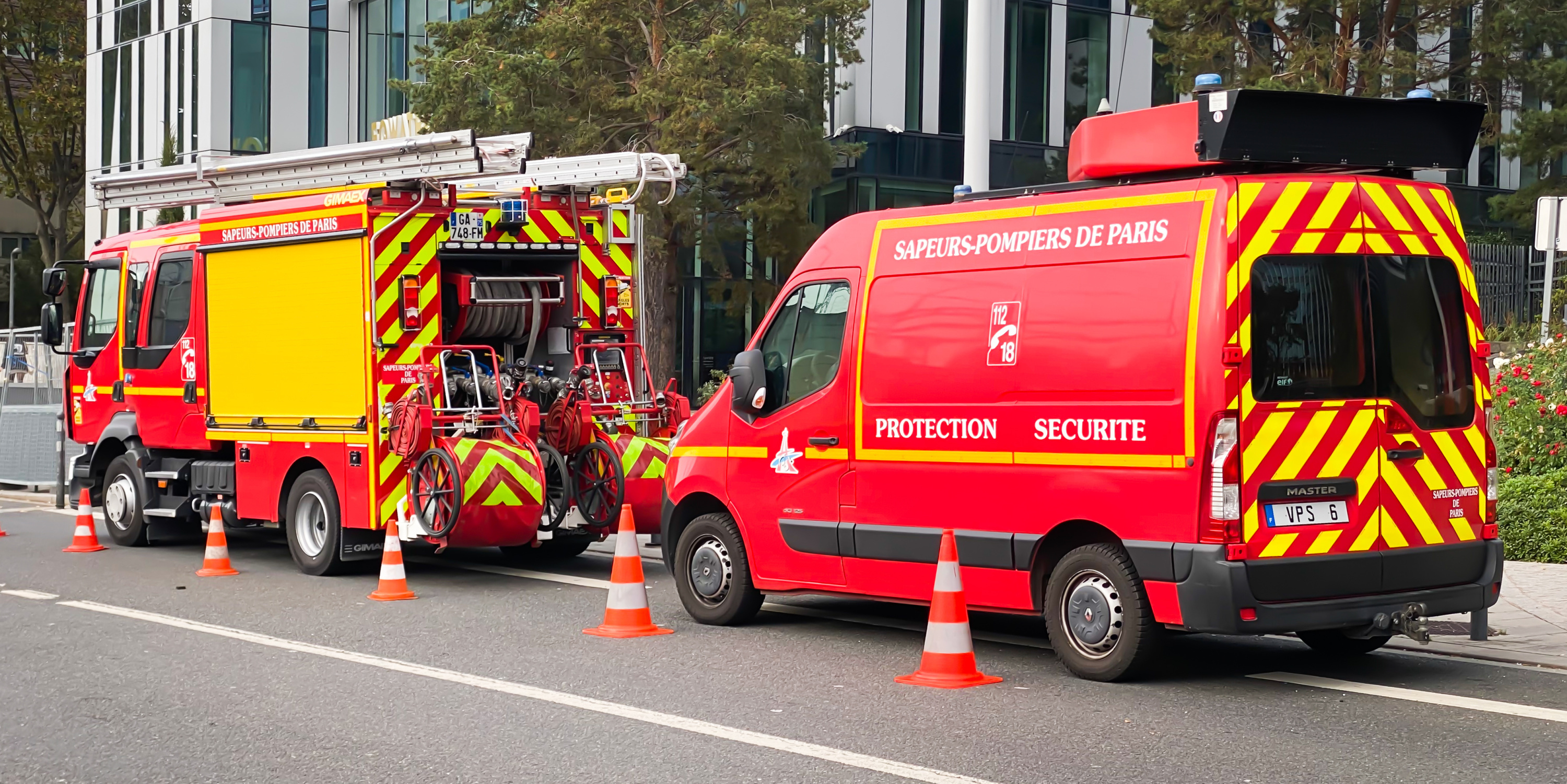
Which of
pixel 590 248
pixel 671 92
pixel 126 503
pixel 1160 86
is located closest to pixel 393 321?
pixel 590 248

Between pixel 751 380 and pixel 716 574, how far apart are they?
4.09 ft

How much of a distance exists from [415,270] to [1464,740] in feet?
26.6

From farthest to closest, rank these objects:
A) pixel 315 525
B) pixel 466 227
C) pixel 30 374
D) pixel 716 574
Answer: pixel 30 374
pixel 315 525
pixel 466 227
pixel 716 574

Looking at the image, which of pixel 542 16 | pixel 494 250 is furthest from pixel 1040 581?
pixel 542 16

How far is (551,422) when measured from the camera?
42.1ft

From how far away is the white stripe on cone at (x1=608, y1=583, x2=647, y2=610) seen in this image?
985cm

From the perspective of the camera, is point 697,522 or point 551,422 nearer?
point 697,522

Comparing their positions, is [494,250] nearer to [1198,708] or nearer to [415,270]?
[415,270]

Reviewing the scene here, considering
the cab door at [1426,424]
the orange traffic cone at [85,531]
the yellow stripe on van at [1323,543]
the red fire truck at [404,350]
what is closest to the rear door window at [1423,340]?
the cab door at [1426,424]

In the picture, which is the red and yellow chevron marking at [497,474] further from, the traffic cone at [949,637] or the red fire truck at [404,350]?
the traffic cone at [949,637]

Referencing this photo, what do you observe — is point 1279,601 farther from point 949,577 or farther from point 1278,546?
point 949,577

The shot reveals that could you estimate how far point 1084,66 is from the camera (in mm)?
33031

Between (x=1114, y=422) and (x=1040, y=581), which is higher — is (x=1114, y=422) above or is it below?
above

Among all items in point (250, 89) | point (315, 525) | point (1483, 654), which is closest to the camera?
point (1483, 654)
